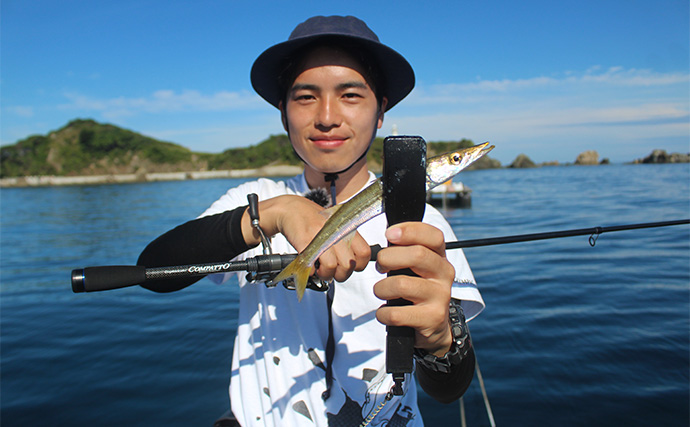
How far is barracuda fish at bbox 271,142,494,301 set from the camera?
148 centimetres

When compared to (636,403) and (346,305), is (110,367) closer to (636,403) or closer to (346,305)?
(346,305)

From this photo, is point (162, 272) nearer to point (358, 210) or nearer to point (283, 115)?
point (358, 210)

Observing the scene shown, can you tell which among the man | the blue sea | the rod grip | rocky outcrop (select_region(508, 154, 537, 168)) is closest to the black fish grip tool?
the man

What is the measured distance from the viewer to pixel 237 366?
2660 millimetres

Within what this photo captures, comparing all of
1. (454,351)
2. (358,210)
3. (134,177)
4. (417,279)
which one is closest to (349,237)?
(358,210)

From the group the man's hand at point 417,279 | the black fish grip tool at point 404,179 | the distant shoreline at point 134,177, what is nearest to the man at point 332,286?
the man's hand at point 417,279

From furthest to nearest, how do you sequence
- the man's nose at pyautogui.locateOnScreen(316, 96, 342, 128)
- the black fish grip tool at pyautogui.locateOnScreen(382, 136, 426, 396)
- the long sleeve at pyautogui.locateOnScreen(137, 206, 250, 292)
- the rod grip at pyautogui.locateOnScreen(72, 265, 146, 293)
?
the man's nose at pyautogui.locateOnScreen(316, 96, 342, 128)
the long sleeve at pyautogui.locateOnScreen(137, 206, 250, 292)
the rod grip at pyautogui.locateOnScreen(72, 265, 146, 293)
the black fish grip tool at pyautogui.locateOnScreen(382, 136, 426, 396)

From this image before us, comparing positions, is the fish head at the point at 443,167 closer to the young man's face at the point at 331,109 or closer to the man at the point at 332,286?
the man at the point at 332,286

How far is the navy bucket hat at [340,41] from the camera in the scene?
7.66 feet

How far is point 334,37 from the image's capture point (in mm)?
2359

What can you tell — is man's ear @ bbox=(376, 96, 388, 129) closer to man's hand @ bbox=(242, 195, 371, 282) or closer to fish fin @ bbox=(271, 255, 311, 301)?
man's hand @ bbox=(242, 195, 371, 282)

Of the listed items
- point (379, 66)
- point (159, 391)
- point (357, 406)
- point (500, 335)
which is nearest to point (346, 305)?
point (357, 406)

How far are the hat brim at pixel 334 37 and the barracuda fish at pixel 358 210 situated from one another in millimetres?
1057

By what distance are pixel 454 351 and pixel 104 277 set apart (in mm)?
1583
